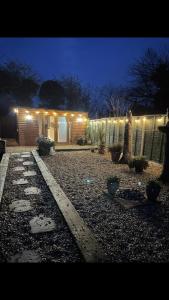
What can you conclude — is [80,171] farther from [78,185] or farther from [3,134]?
[3,134]

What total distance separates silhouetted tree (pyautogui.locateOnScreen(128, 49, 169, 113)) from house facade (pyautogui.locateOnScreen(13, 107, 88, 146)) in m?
7.59

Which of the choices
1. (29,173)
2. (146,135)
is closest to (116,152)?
(146,135)

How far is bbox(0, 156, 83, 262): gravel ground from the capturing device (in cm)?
308

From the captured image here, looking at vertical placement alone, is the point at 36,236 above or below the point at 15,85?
below

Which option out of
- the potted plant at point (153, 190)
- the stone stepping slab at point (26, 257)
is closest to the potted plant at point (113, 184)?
the potted plant at point (153, 190)

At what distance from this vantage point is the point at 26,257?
9.89 ft

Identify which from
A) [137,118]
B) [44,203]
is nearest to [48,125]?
[137,118]

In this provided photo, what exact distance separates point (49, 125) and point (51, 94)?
13010mm

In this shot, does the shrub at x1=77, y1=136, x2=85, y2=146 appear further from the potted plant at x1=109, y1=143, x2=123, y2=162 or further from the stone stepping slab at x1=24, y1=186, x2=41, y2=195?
the stone stepping slab at x1=24, y1=186, x2=41, y2=195

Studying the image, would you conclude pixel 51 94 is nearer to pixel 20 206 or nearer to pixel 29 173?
pixel 29 173

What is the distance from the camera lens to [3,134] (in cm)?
2153

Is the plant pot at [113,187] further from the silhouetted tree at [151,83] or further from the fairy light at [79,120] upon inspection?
the silhouetted tree at [151,83]

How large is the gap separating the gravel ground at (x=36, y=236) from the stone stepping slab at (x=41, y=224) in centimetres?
8
